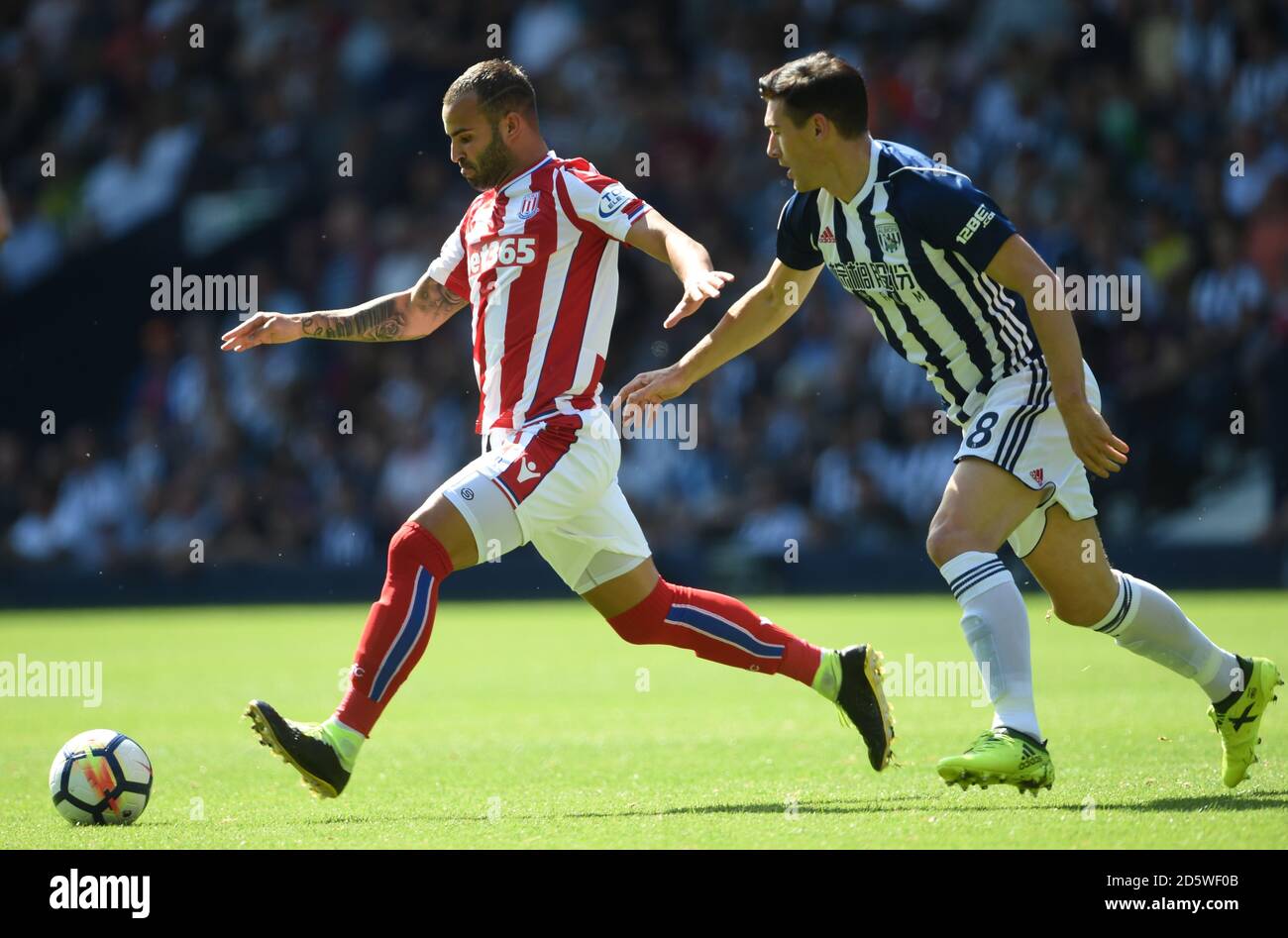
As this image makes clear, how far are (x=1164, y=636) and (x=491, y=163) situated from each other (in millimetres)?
2911

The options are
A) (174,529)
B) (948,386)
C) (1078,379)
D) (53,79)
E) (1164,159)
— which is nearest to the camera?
(1078,379)

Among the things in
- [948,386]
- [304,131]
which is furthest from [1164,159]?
[948,386]

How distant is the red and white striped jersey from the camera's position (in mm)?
6125

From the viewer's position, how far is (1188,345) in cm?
1571

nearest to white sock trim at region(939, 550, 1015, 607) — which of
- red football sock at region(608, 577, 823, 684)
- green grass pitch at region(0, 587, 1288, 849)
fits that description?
green grass pitch at region(0, 587, 1288, 849)

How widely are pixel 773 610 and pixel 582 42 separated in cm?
891

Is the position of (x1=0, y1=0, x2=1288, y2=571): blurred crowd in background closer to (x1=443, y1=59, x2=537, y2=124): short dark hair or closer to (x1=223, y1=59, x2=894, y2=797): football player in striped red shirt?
(x1=223, y1=59, x2=894, y2=797): football player in striped red shirt

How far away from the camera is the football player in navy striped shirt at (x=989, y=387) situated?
5449mm

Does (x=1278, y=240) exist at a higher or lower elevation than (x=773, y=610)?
higher

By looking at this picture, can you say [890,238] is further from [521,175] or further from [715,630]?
[715,630]

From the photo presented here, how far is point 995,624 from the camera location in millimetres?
5535

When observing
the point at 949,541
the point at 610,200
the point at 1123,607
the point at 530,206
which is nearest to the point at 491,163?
the point at 530,206
